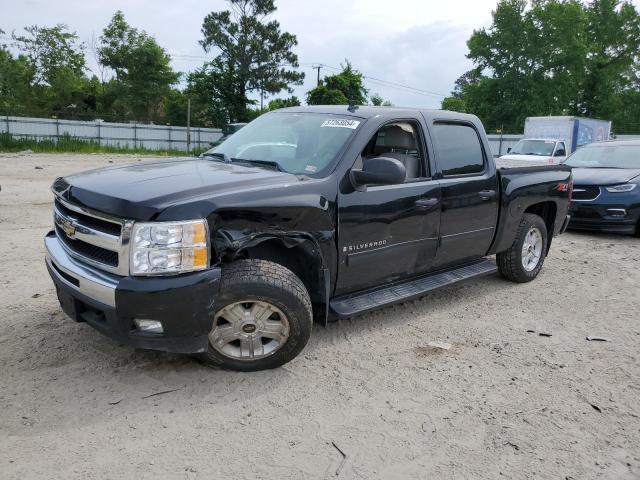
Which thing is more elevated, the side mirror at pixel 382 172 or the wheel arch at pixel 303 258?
the side mirror at pixel 382 172

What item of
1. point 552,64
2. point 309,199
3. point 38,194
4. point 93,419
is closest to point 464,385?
point 309,199

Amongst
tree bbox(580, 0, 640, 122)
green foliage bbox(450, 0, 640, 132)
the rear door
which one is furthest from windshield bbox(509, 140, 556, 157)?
tree bbox(580, 0, 640, 122)

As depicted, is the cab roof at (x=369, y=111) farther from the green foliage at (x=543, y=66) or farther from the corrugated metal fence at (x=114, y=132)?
the green foliage at (x=543, y=66)

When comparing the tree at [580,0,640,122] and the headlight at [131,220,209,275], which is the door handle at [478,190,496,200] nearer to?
the headlight at [131,220,209,275]

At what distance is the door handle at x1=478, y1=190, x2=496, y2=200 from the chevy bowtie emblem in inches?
137

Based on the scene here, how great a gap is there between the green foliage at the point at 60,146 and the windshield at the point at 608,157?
2590 centimetres

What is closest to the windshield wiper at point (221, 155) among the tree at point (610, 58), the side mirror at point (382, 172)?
the side mirror at point (382, 172)

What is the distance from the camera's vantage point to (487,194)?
5082 mm

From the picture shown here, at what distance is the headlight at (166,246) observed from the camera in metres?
3.01

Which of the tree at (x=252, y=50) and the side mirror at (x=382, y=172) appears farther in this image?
the tree at (x=252, y=50)

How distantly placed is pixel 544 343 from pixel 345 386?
1.87 metres

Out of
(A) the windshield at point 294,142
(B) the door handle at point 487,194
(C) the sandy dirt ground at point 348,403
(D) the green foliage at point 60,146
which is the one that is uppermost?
(A) the windshield at point 294,142

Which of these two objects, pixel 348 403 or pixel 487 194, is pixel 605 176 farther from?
pixel 348 403

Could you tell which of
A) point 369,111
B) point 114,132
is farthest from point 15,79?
point 369,111
